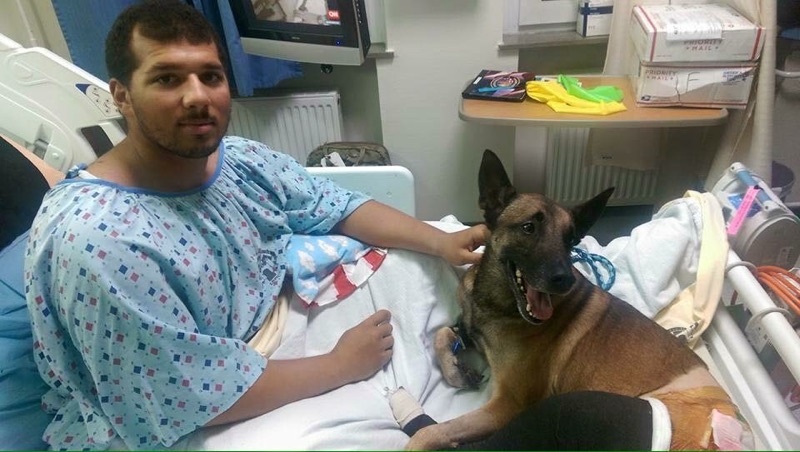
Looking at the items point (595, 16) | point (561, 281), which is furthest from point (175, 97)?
point (595, 16)

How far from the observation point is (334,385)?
110 cm

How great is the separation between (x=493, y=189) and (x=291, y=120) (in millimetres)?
1448

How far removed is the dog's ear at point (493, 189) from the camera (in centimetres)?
119

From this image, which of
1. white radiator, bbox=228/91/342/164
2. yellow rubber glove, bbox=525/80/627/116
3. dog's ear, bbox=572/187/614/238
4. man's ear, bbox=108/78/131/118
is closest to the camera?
man's ear, bbox=108/78/131/118

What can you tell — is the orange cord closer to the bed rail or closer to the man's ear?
the bed rail

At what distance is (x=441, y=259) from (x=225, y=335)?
0.58 metres

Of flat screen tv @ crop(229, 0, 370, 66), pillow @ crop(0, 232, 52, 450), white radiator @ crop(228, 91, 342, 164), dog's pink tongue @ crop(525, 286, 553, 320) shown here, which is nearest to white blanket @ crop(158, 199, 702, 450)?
dog's pink tongue @ crop(525, 286, 553, 320)

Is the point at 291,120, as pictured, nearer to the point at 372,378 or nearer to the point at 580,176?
the point at 580,176

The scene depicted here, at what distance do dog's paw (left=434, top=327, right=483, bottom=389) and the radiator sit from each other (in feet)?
4.71

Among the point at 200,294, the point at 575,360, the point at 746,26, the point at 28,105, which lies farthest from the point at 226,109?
the point at 746,26

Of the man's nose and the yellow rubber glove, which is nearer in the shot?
the man's nose

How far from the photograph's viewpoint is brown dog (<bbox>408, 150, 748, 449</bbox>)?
1.08 metres

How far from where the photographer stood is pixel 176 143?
3.09 ft

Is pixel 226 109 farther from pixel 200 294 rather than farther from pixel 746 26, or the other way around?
pixel 746 26
